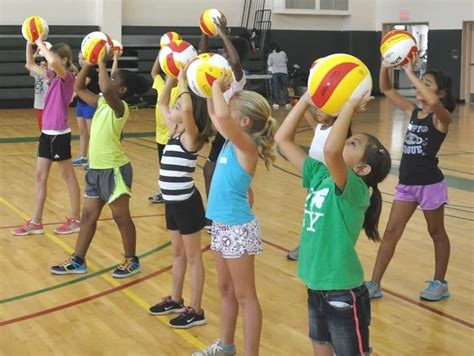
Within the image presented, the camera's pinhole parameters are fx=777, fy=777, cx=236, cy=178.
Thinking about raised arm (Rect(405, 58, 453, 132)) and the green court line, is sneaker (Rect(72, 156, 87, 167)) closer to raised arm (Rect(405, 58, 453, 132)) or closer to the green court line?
the green court line

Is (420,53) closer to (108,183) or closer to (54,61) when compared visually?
(54,61)

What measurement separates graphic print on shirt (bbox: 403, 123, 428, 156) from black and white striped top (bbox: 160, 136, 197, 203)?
1.42m

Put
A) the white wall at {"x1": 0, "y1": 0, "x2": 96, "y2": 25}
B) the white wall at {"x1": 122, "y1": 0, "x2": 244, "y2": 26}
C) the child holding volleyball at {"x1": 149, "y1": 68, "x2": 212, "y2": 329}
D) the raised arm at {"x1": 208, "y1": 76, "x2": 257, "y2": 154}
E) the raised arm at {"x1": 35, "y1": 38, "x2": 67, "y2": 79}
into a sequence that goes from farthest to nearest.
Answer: the white wall at {"x1": 122, "y1": 0, "x2": 244, "y2": 26}, the white wall at {"x1": 0, "y1": 0, "x2": 96, "y2": 25}, the raised arm at {"x1": 35, "y1": 38, "x2": 67, "y2": 79}, the child holding volleyball at {"x1": 149, "y1": 68, "x2": 212, "y2": 329}, the raised arm at {"x1": 208, "y1": 76, "x2": 257, "y2": 154}

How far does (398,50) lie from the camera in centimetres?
447

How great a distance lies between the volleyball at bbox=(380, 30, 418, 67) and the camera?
4473mm

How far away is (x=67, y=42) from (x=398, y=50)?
15426 mm

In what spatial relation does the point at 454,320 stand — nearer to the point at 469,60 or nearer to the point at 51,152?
the point at 51,152

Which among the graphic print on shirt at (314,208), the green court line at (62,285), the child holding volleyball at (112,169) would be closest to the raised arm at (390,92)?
the child holding volleyball at (112,169)

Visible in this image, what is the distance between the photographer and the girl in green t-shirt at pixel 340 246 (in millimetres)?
2959

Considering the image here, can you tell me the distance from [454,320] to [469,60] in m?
18.2

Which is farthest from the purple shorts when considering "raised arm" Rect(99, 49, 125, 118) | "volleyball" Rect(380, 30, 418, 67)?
"raised arm" Rect(99, 49, 125, 118)

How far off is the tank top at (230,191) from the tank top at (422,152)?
1569 millimetres

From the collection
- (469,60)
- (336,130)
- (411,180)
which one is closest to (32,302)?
(411,180)

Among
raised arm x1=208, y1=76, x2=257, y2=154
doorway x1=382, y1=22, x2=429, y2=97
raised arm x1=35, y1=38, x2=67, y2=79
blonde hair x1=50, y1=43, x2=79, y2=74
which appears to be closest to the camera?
raised arm x1=208, y1=76, x2=257, y2=154
